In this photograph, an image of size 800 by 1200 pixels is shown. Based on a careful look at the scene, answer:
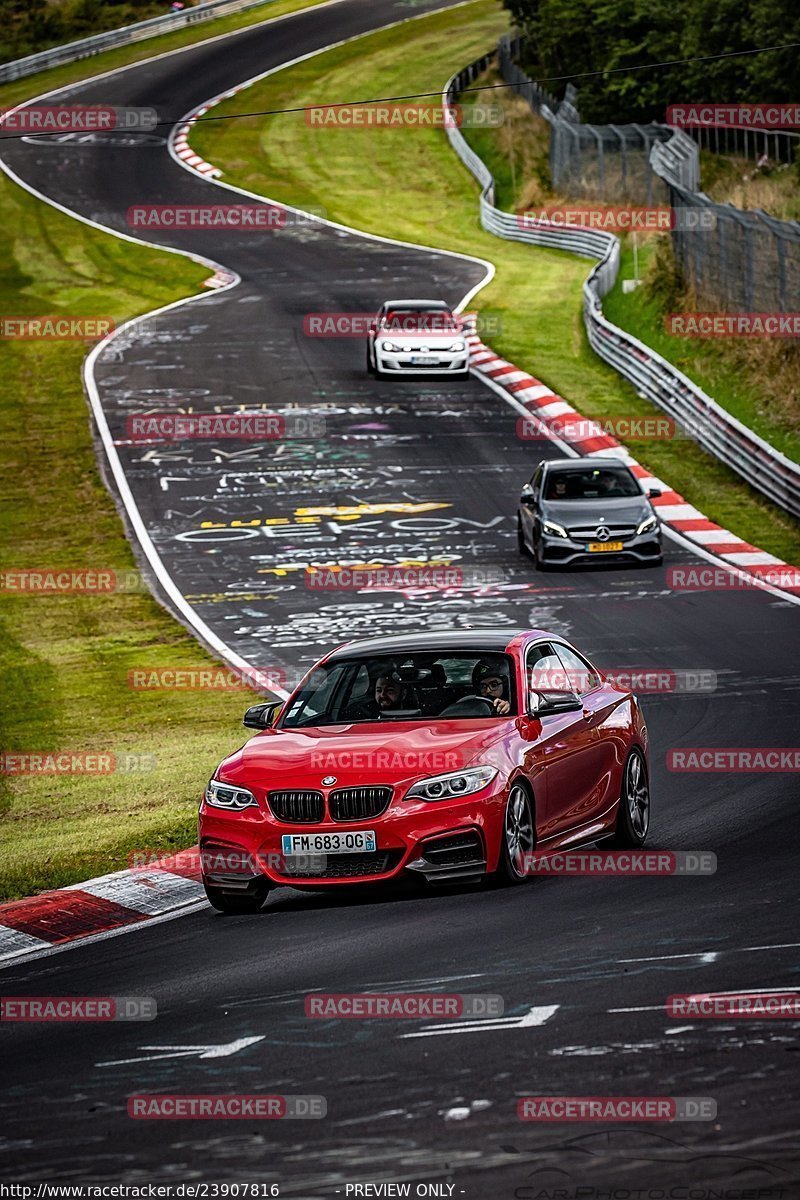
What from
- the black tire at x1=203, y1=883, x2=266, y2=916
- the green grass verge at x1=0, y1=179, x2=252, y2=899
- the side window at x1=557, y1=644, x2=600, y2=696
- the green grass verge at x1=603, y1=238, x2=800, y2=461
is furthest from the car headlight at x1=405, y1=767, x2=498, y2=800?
the green grass verge at x1=603, y1=238, x2=800, y2=461

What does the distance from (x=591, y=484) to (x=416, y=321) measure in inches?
567

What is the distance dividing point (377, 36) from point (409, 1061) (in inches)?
3316

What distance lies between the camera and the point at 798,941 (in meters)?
9.09

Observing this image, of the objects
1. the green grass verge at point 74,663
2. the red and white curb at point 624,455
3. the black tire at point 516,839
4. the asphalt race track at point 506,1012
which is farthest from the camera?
the red and white curb at point 624,455

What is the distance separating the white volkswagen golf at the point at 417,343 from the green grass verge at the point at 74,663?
20.7 ft

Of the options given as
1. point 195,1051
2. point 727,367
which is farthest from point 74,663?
point 727,367

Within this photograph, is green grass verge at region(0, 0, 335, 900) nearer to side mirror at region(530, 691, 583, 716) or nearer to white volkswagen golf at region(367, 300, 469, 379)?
side mirror at region(530, 691, 583, 716)

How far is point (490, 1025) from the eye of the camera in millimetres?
7965

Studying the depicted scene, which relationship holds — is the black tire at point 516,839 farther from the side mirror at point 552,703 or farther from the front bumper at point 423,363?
the front bumper at point 423,363

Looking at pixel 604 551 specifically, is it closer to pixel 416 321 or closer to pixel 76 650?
Answer: pixel 76 650

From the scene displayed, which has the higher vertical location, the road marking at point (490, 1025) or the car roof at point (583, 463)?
the road marking at point (490, 1025)

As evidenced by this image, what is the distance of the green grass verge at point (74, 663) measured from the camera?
45.3 feet

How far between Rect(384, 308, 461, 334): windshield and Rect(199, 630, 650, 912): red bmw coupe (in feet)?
94.1

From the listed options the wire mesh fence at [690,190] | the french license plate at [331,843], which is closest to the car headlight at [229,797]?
the french license plate at [331,843]
